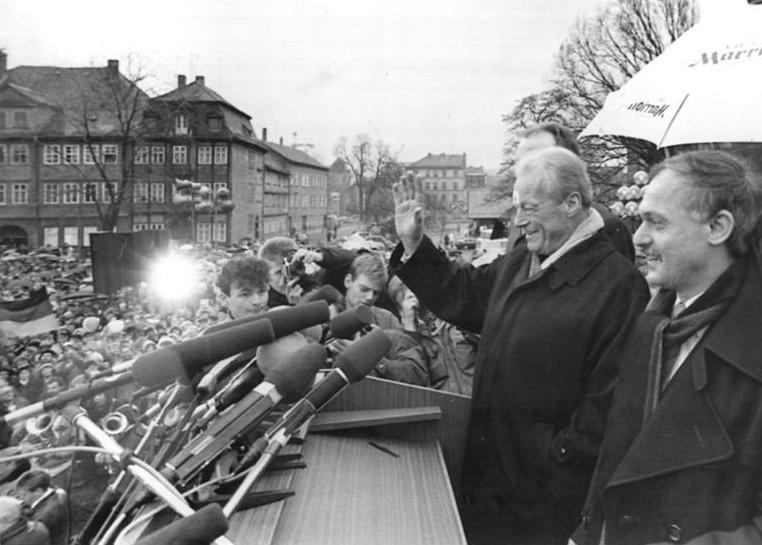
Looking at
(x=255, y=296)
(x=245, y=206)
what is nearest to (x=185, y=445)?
(x=255, y=296)

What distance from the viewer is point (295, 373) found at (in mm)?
1215

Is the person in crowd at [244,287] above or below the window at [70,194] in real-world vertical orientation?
below

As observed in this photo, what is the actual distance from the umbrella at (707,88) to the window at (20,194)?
30189 millimetres

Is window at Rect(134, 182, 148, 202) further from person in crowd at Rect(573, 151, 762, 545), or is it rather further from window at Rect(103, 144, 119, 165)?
person in crowd at Rect(573, 151, 762, 545)

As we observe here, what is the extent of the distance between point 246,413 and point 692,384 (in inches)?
32.1

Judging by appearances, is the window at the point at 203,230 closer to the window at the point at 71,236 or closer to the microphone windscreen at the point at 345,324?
the window at the point at 71,236

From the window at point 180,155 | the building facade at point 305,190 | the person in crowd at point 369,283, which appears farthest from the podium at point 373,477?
the building facade at point 305,190

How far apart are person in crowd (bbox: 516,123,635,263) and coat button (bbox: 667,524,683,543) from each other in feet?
4.35

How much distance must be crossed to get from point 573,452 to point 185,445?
3.21 feet

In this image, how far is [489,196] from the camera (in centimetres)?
2792

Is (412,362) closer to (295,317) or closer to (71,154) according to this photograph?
(295,317)

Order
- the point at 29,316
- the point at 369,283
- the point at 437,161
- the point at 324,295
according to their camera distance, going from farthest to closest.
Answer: the point at 437,161 → the point at 29,316 → the point at 369,283 → the point at 324,295

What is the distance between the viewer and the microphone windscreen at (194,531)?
2.88 ft

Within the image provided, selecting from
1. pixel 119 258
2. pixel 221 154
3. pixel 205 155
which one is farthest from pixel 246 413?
pixel 221 154
